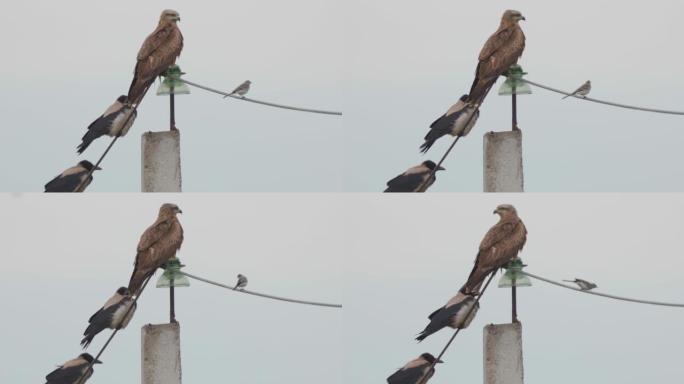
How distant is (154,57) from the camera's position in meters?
6.41

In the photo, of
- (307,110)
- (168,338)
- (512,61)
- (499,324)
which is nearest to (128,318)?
(168,338)

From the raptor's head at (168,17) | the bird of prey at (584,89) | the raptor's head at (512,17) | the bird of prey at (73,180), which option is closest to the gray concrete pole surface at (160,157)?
the bird of prey at (73,180)

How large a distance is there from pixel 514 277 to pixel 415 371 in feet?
2.05

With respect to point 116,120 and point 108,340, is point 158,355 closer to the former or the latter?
point 108,340

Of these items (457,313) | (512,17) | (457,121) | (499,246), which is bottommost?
(457,313)

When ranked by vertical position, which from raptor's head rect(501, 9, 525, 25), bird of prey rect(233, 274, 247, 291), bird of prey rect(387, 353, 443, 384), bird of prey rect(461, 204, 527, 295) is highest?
raptor's head rect(501, 9, 525, 25)

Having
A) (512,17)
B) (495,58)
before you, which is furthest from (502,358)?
(512,17)

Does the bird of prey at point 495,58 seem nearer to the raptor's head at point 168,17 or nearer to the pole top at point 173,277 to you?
the raptor's head at point 168,17

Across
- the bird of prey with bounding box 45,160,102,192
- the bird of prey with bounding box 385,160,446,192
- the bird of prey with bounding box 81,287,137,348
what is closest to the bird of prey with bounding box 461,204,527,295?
the bird of prey with bounding box 385,160,446,192

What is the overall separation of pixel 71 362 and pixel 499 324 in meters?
1.92

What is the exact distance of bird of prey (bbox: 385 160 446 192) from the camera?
21.4 ft

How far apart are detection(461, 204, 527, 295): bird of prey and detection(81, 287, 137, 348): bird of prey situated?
1498 millimetres

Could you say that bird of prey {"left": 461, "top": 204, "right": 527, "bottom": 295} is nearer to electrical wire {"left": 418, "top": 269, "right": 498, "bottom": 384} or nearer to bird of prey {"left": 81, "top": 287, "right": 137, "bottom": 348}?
electrical wire {"left": 418, "top": 269, "right": 498, "bottom": 384}

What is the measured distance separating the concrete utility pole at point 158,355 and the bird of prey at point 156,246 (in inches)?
11.1
